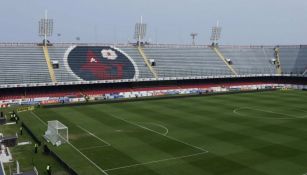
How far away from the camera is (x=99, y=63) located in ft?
258

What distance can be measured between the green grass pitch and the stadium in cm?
9

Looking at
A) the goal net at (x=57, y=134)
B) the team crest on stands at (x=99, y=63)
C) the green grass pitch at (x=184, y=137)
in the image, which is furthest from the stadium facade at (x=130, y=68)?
the goal net at (x=57, y=134)

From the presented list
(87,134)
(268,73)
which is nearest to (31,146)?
(87,134)

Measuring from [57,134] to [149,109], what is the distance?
70.0 ft

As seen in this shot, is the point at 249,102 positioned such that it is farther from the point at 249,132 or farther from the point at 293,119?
the point at 249,132

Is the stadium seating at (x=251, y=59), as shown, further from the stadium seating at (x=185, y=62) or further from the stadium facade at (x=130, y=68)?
the stadium seating at (x=185, y=62)

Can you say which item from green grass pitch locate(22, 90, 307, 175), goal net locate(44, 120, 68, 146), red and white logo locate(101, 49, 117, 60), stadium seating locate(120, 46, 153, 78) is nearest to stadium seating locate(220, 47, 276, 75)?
stadium seating locate(120, 46, 153, 78)

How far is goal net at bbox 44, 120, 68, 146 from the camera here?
1393 inches

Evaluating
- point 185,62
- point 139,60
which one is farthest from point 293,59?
point 139,60

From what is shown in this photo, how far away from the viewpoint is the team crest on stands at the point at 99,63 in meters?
74.7

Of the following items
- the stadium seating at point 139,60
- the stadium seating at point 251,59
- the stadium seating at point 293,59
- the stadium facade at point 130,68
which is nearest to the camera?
the stadium facade at point 130,68

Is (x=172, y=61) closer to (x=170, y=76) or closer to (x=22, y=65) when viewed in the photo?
(x=170, y=76)

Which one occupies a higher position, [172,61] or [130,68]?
[172,61]

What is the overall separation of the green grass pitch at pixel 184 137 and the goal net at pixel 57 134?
0.96 m
